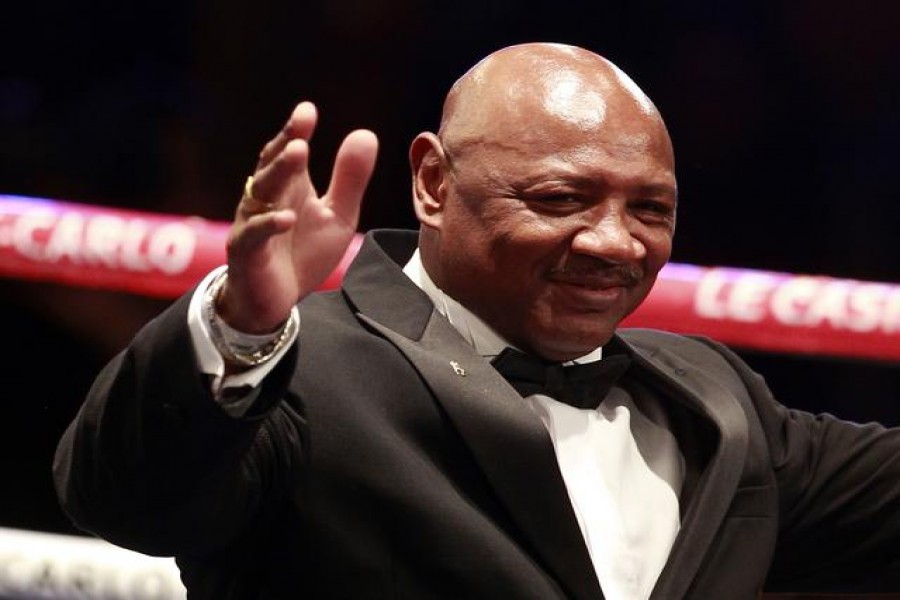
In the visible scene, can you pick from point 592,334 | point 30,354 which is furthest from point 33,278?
point 592,334

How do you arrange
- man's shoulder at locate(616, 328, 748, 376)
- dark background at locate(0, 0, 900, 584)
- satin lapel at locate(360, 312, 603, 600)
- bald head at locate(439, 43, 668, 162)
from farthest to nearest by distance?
dark background at locate(0, 0, 900, 584), man's shoulder at locate(616, 328, 748, 376), bald head at locate(439, 43, 668, 162), satin lapel at locate(360, 312, 603, 600)

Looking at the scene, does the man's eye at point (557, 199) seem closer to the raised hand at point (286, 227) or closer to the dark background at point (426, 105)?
the raised hand at point (286, 227)

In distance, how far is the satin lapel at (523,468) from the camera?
143 centimetres

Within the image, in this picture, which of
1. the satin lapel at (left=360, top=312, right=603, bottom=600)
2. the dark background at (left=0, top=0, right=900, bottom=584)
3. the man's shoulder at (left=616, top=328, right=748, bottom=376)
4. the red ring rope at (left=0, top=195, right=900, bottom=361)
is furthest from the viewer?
the dark background at (left=0, top=0, right=900, bottom=584)

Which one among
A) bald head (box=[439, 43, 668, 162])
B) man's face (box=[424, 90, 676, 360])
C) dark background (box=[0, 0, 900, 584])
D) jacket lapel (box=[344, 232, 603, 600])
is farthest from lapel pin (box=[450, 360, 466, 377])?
dark background (box=[0, 0, 900, 584])

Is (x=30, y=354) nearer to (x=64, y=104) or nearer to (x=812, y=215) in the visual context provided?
(x=64, y=104)

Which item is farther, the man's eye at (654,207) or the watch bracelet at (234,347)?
the man's eye at (654,207)

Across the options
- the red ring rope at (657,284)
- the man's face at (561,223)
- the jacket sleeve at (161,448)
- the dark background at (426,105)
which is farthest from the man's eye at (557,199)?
the dark background at (426,105)

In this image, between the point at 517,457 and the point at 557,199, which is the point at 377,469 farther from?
the point at 557,199

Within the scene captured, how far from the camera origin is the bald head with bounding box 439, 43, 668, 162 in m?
1.53

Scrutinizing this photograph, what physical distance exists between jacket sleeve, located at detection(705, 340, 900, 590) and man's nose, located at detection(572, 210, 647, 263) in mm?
321

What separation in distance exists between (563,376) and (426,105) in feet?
5.54

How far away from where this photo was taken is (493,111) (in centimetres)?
155

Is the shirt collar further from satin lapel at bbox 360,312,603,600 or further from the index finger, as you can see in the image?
the index finger
